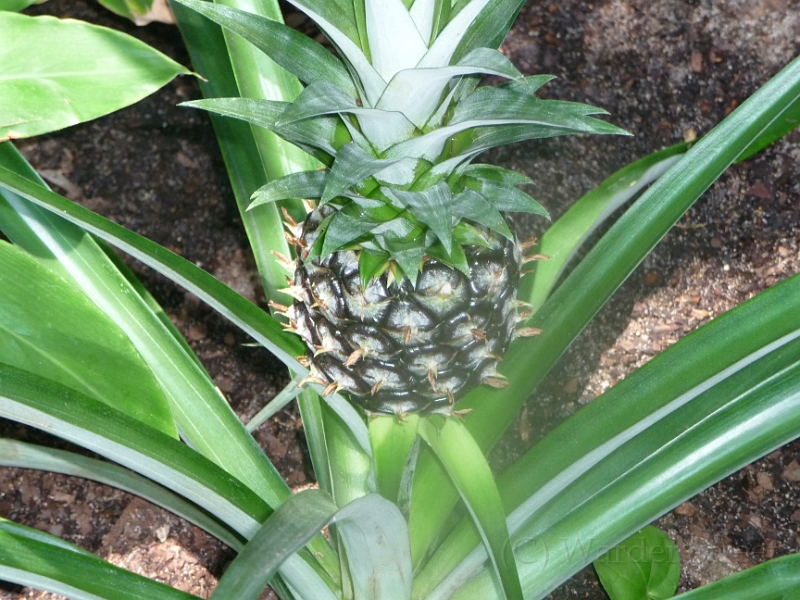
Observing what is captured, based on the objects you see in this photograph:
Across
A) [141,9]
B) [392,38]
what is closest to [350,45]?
[392,38]

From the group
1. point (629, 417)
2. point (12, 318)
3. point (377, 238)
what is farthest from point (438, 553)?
point (12, 318)

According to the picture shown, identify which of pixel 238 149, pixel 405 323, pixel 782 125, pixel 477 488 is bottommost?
pixel 477 488

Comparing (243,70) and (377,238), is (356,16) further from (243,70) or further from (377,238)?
(243,70)

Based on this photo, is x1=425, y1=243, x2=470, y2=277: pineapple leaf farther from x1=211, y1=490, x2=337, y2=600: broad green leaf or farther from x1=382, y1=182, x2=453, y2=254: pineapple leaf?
x1=211, y1=490, x2=337, y2=600: broad green leaf

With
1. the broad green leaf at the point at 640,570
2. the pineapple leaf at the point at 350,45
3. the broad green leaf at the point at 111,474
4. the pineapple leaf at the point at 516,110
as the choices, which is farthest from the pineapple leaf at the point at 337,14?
the broad green leaf at the point at 640,570

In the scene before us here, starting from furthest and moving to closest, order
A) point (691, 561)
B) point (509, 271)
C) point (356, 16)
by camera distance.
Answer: point (691, 561) → point (509, 271) → point (356, 16)

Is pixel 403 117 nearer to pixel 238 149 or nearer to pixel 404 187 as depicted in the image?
pixel 404 187

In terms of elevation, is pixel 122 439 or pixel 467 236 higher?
pixel 467 236
